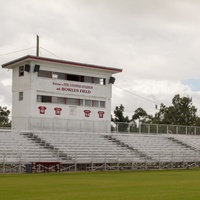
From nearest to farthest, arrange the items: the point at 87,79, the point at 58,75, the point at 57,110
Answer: the point at 57,110 → the point at 58,75 → the point at 87,79

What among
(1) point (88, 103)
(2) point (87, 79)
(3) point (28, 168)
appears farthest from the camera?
(2) point (87, 79)

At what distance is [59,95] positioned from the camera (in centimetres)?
4184

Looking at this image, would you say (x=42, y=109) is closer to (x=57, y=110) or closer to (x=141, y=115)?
(x=57, y=110)

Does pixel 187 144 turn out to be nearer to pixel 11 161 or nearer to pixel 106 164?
pixel 106 164

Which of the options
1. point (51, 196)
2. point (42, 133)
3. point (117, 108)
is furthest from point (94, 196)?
point (117, 108)

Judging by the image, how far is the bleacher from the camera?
1284 inches

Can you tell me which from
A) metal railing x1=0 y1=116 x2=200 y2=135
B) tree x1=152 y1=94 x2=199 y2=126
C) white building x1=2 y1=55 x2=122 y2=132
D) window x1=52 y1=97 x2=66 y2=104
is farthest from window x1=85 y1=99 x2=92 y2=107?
tree x1=152 y1=94 x2=199 y2=126

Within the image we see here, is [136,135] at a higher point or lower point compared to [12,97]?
lower

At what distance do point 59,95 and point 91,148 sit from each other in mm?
6908

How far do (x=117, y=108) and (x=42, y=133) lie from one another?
4743 centimetres

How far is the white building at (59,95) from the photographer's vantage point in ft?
133

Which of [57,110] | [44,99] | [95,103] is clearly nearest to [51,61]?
[44,99]

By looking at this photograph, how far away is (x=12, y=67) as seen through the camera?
1705 inches

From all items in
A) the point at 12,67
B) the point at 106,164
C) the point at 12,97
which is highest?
the point at 12,67
